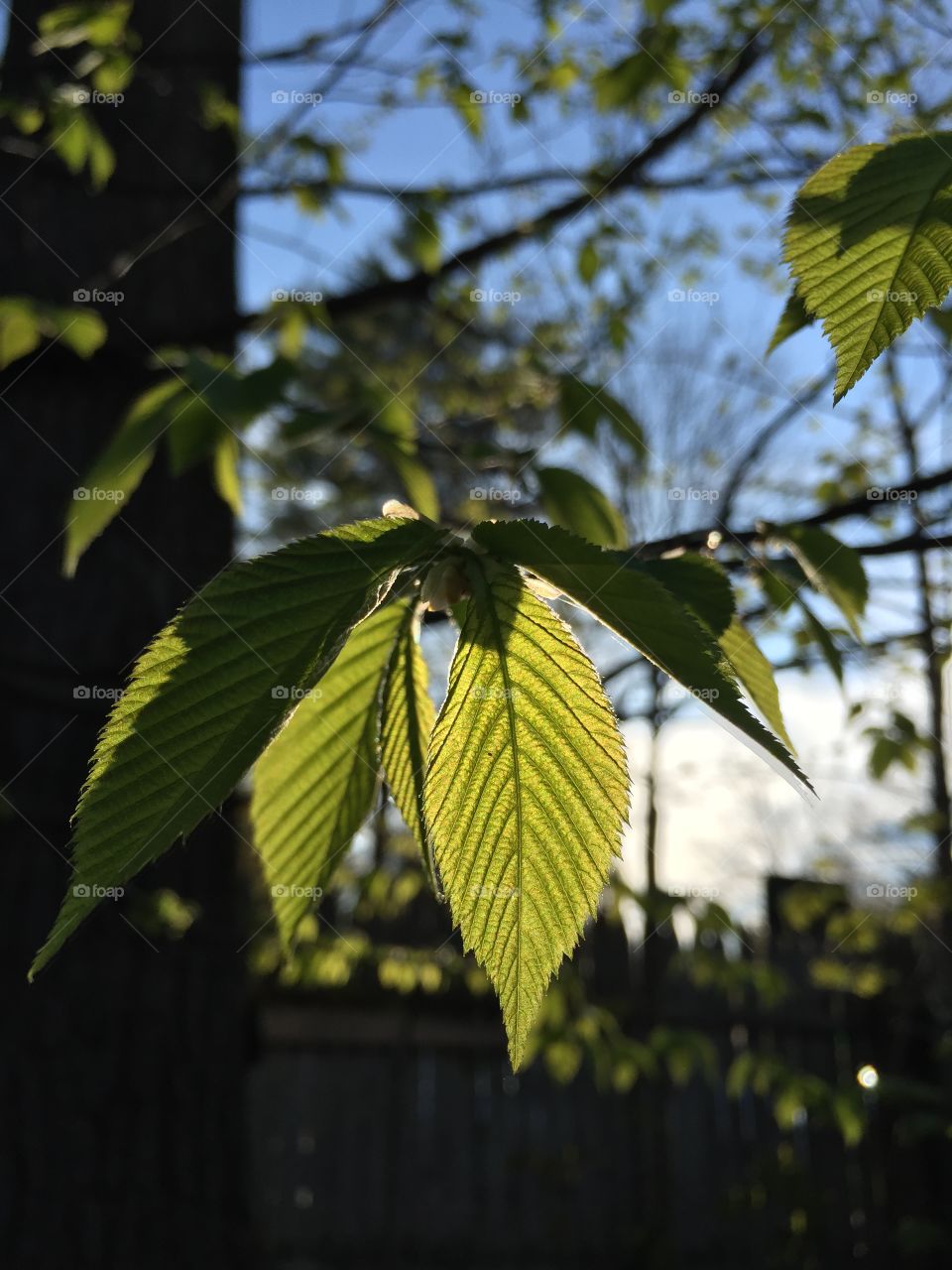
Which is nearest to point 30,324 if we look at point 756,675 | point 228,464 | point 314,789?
point 228,464

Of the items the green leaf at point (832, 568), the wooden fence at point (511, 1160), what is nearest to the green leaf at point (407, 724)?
the green leaf at point (832, 568)

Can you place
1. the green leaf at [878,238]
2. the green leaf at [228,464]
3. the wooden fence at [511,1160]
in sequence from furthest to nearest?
the wooden fence at [511,1160] < the green leaf at [228,464] < the green leaf at [878,238]

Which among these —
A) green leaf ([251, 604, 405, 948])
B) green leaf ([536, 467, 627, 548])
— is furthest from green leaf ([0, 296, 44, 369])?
green leaf ([251, 604, 405, 948])

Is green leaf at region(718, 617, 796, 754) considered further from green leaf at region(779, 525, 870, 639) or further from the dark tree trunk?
the dark tree trunk

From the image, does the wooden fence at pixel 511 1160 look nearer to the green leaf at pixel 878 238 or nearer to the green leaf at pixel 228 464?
the green leaf at pixel 228 464

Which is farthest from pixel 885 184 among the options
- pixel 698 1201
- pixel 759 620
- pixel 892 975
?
pixel 698 1201

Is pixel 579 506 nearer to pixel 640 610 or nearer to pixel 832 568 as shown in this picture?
pixel 832 568
